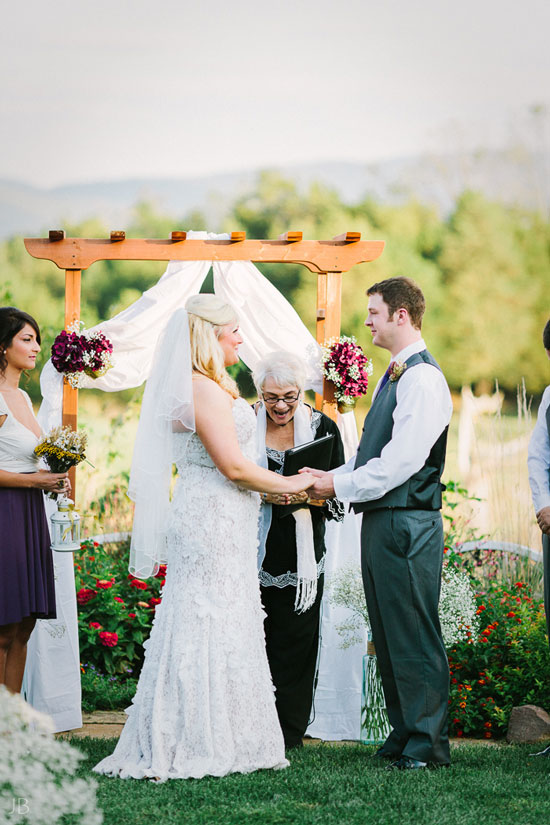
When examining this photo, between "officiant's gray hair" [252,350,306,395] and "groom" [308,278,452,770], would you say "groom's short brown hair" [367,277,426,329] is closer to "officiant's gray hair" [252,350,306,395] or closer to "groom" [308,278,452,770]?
"groom" [308,278,452,770]

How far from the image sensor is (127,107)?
1731cm

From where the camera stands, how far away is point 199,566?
11.3 ft

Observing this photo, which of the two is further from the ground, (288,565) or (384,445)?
(384,445)

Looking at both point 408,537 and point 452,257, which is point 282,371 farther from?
point 452,257

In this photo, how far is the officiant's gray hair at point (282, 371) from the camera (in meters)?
4.08

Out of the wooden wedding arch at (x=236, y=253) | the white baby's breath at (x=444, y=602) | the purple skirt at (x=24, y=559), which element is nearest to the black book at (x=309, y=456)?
the white baby's breath at (x=444, y=602)

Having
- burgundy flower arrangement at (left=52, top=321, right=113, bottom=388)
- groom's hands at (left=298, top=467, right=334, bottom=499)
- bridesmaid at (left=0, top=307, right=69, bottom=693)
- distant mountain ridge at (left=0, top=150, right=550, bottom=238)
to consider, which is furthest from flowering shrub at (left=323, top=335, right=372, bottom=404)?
distant mountain ridge at (left=0, top=150, right=550, bottom=238)

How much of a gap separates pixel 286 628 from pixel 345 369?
161cm

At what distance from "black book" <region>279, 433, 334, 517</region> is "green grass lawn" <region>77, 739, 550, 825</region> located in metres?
1.08

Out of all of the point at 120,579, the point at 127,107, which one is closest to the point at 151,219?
the point at 127,107

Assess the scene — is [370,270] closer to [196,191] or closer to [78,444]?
[196,191]

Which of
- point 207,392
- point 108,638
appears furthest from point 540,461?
point 108,638

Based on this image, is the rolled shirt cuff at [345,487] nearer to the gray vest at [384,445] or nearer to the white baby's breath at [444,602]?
the gray vest at [384,445]

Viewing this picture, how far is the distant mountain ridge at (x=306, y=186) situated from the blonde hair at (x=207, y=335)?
12.8 meters
